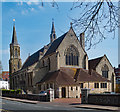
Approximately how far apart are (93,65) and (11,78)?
33.3 metres

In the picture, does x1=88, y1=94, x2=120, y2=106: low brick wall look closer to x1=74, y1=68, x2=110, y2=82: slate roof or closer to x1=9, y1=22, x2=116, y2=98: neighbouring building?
x1=9, y1=22, x2=116, y2=98: neighbouring building

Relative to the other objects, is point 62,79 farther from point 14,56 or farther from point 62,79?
point 14,56

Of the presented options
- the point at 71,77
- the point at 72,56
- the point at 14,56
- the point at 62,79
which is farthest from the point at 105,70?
the point at 14,56

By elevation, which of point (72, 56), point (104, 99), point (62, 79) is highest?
point (72, 56)

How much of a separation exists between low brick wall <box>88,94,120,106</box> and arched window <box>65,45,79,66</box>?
2083 cm

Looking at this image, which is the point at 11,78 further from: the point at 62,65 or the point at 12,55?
the point at 62,65

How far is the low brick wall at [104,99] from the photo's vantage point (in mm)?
18517

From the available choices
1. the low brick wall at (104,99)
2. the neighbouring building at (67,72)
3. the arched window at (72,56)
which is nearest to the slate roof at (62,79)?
the neighbouring building at (67,72)

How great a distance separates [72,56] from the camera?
4281 centimetres

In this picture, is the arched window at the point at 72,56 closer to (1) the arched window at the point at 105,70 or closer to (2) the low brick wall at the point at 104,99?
(1) the arched window at the point at 105,70

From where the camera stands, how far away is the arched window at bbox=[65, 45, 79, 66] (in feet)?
138

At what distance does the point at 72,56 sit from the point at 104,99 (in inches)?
927

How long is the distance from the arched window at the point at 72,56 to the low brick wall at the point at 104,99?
20.8m

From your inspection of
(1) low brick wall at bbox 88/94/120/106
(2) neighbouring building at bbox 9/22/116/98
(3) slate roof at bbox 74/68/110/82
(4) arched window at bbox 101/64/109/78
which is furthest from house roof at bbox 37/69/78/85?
(1) low brick wall at bbox 88/94/120/106
